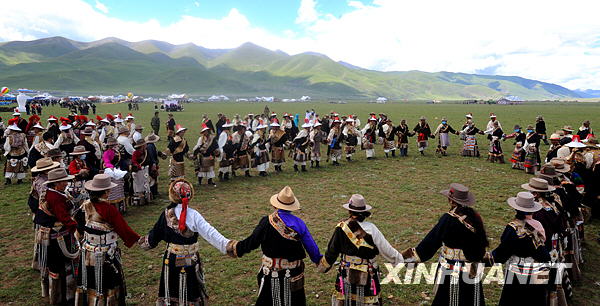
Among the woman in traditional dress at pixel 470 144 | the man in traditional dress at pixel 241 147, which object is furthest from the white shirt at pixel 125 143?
the woman in traditional dress at pixel 470 144

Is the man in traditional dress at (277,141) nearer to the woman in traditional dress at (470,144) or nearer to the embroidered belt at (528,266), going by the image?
the woman in traditional dress at (470,144)

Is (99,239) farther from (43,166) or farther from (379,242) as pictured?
(379,242)

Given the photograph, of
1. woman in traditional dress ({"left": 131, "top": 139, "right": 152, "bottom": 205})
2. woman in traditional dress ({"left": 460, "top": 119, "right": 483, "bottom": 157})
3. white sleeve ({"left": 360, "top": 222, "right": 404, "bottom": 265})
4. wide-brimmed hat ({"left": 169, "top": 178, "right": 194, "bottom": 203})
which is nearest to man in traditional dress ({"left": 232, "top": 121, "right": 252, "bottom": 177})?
woman in traditional dress ({"left": 131, "top": 139, "right": 152, "bottom": 205})

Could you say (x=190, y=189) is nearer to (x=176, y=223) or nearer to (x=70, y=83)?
(x=176, y=223)

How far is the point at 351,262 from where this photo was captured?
466 centimetres

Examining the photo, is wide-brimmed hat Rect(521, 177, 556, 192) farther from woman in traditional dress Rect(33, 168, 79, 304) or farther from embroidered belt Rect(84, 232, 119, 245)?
woman in traditional dress Rect(33, 168, 79, 304)

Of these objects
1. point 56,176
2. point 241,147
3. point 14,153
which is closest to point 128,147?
point 241,147

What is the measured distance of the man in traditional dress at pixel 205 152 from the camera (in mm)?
13078

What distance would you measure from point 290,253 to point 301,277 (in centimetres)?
44

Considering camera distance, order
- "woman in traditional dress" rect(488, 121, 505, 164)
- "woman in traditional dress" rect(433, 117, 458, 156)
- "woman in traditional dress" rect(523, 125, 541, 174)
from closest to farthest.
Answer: "woman in traditional dress" rect(523, 125, 541, 174)
"woman in traditional dress" rect(488, 121, 505, 164)
"woman in traditional dress" rect(433, 117, 458, 156)

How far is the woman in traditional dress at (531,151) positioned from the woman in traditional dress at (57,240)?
16.8m

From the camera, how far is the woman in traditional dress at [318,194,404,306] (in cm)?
459

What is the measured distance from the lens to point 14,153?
547 inches

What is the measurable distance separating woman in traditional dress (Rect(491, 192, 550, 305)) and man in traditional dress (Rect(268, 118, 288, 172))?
11.2 meters
